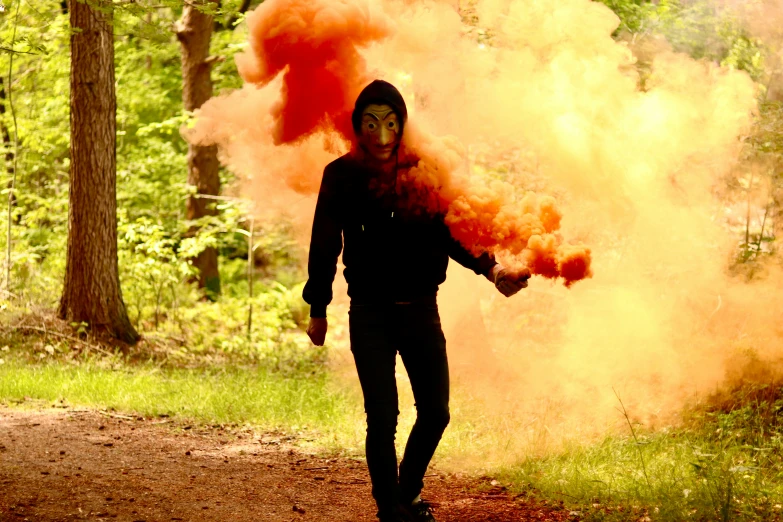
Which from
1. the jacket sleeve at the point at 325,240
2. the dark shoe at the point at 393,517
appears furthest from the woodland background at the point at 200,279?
the jacket sleeve at the point at 325,240

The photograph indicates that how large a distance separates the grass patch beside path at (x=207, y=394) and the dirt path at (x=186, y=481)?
47 cm

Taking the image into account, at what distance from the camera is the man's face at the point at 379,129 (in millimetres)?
4711

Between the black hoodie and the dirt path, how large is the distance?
1674 mm

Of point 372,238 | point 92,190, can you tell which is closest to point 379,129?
point 372,238

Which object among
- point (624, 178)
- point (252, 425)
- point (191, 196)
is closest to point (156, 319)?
point (191, 196)

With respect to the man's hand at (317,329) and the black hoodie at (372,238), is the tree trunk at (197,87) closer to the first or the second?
the man's hand at (317,329)

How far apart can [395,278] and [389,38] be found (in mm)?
2091

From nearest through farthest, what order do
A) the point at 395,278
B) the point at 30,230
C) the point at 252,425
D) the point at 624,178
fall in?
the point at 395,278 → the point at 624,178 → the point at 252,425 → the point at 30,230

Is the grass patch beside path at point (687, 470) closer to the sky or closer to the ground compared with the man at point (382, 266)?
closer to the ground

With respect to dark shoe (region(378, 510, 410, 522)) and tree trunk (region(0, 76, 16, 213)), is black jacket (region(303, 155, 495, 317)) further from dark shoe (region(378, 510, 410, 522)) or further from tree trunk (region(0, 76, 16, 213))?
tree trunk (region(0, 76, 16, 213))

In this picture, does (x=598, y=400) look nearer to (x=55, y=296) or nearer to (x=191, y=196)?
(x=55, y=296)

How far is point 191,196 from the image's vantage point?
58.2 feet

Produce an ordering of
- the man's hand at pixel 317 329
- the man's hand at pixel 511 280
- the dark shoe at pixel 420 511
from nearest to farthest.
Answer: the man's hand at pixel 511 280
the man's hand at pixel 317 329
the dark shoe at pixel 420 511

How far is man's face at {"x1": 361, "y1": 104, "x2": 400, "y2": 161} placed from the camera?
4.71 meters
